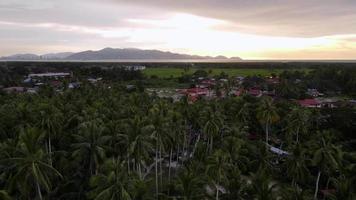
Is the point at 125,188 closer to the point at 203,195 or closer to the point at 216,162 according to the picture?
the point at 203,195

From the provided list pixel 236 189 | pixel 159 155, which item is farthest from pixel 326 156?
pixel 159 155

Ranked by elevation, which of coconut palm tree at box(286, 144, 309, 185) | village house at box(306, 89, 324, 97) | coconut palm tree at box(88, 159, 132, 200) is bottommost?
village house at box(306, 89, 324, 97)

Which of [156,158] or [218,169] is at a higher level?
[218,169]

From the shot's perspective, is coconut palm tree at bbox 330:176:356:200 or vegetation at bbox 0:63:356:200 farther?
coconut palm tree at bbox 330:176:356:200

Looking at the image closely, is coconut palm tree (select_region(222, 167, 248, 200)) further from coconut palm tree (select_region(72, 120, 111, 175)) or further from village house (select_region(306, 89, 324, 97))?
village house (select_region(306, 89, 324, 97))

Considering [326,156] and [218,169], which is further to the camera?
[326,156]

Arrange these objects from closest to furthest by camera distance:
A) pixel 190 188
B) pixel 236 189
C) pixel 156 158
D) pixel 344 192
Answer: pixel 190 188 → pixel 344 192 → pixel 236 189 → pixel 156 158

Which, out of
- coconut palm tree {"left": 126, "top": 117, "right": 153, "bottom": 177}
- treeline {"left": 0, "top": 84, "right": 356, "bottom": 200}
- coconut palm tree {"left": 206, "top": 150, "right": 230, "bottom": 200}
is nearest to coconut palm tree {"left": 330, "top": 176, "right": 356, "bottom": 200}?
treeline {"left": 0, "top": 84, "right": 356, "bottom": 200}

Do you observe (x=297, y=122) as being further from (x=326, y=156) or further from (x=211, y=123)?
(x=326, y=156)

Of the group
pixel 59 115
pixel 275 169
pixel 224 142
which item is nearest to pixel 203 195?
pixel 224 142
